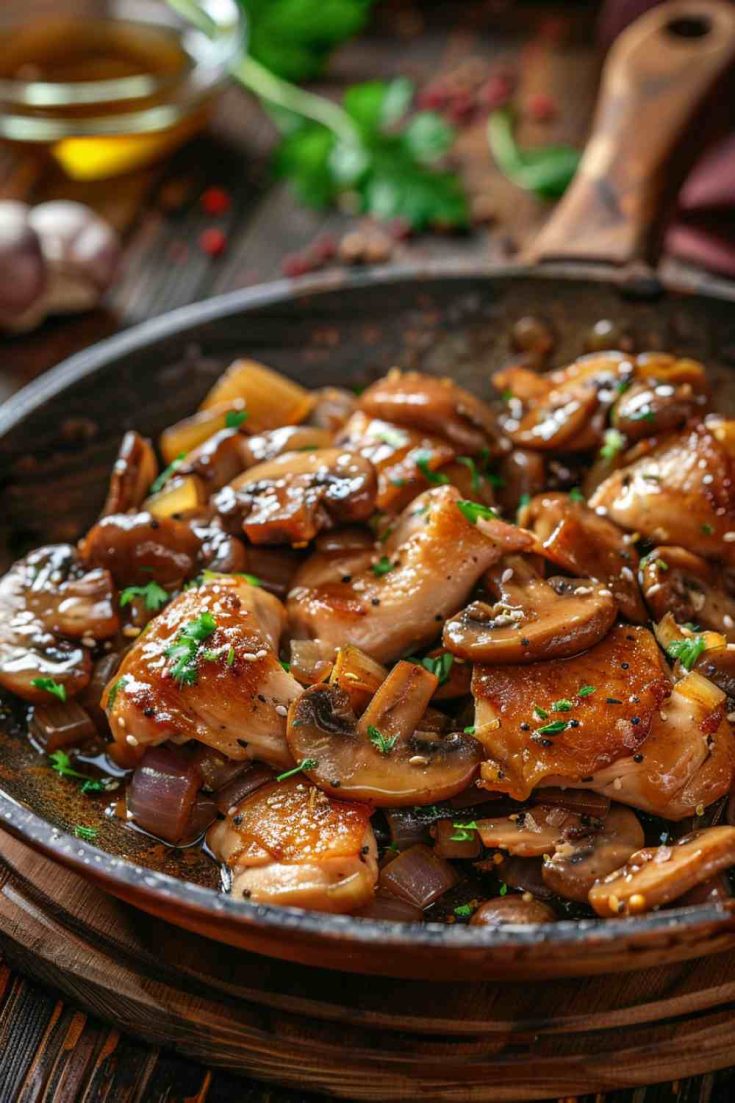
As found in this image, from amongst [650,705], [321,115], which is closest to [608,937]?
[650,705]

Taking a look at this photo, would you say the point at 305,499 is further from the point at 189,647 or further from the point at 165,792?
the point at 165,792

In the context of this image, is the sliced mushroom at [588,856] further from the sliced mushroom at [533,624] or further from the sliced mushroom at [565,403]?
the sliced mushroom at [565,403]

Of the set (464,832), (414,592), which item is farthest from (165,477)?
(464,832)

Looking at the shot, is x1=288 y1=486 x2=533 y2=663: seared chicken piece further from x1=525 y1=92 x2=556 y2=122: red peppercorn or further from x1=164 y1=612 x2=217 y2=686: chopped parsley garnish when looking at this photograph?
x1=525 y1=92 x2=556 y2=122: red peppercorn

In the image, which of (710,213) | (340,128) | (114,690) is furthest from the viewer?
(340,128)

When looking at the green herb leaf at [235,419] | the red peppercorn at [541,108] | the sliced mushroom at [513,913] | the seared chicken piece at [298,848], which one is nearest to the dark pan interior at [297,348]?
the green herb leaf at [235,419]

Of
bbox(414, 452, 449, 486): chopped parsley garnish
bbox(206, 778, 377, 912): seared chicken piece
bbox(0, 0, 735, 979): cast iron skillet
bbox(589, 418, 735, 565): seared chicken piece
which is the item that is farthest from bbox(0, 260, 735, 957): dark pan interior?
bbox(206, 778, 377, 912): seared chicken piece
